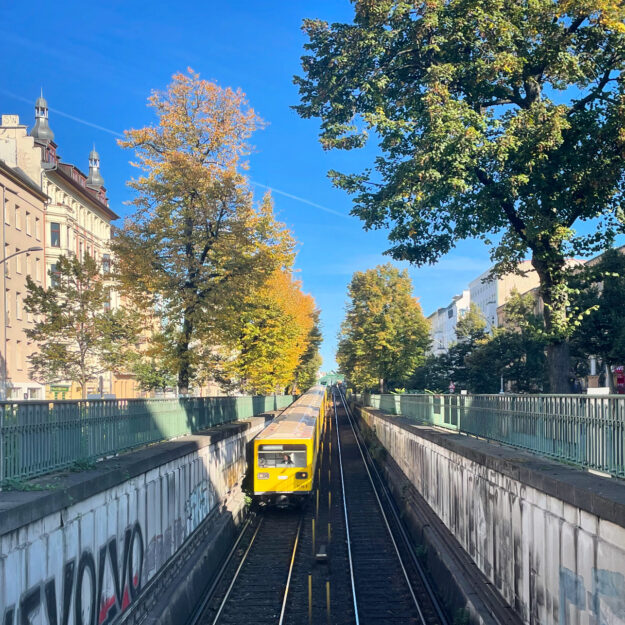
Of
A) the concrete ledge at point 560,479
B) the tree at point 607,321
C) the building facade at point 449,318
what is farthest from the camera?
the building facade at point 449,318

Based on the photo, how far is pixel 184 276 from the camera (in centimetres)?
2428

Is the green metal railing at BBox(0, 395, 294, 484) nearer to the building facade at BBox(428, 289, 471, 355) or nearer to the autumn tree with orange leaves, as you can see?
the autumn tree with orange leaves

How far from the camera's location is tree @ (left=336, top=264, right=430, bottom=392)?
56406 millimetres

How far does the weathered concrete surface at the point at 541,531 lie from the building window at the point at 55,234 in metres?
43.8

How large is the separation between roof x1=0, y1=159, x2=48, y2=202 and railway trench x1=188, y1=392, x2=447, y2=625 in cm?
2889

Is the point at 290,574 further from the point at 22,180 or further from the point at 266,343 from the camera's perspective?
the point at 22,180

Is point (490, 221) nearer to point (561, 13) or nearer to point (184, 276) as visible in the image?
point (561, 13)

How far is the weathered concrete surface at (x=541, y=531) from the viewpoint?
7.35 metres

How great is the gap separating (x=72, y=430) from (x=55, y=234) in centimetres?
4698

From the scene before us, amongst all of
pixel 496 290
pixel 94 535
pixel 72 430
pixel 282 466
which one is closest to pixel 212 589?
pixel 94 535

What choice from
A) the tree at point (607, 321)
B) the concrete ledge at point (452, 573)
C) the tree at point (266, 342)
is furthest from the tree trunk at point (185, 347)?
the tree at point (607, 321)

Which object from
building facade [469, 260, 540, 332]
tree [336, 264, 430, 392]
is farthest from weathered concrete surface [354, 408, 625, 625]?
building facade [469, 260, 540, 332]

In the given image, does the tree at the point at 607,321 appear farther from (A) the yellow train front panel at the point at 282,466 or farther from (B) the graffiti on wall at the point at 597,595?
(B) the graffiti on wall at the point at 597,595

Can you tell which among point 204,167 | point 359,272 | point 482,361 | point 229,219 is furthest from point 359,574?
point 359,272
